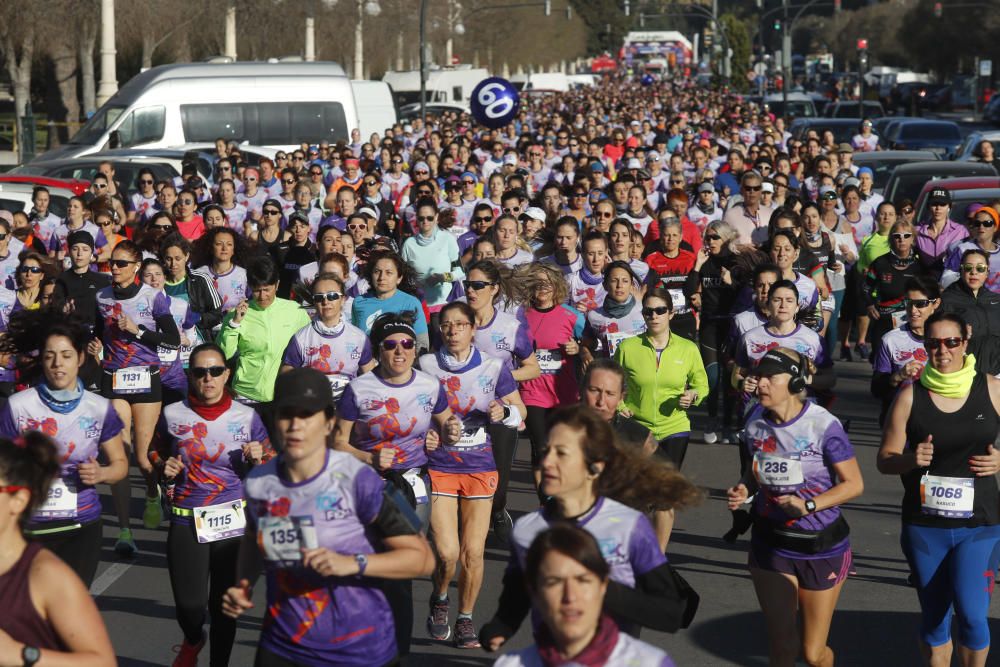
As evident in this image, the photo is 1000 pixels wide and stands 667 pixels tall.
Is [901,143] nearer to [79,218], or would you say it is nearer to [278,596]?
[79,218]

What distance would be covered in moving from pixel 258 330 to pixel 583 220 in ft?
21.3

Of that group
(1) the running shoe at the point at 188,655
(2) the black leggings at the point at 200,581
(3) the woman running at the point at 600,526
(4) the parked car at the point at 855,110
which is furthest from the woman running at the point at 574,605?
(4) the parked car at the point at 855,110

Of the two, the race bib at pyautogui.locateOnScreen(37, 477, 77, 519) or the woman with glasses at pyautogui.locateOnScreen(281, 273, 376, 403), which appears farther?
the woman with glasses at pyautogui.locateOnScreen(281, 273, 376, 403)

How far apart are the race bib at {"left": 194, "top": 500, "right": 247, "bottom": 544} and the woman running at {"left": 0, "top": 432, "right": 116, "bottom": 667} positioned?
2601mm

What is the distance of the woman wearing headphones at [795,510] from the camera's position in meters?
6.25

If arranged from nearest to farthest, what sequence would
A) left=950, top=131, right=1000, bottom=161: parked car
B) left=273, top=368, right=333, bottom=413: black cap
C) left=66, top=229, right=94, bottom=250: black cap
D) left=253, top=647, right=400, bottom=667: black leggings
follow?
left=273, top=368, right=333, bottom=413: black cap < left=253, top=647, right=400, bottom=667: black leggings < left=66, top=229, right=94, bottom=250: black cap < left=950, top=131, right=1000, bottom=161: parked car

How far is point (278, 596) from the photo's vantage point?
5.07 m

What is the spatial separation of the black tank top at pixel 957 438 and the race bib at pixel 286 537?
266 centimetres

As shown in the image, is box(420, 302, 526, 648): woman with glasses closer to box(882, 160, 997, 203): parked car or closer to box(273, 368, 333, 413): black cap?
box(273, 368, 333, 413): black cap

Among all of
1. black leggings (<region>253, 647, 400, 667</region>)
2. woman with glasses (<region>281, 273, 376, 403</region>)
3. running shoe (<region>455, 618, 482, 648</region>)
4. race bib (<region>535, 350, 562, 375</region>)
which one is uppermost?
woman with glasses (<region>281, 273, 376, 403</region>)

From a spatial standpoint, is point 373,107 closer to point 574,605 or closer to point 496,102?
point 496,102

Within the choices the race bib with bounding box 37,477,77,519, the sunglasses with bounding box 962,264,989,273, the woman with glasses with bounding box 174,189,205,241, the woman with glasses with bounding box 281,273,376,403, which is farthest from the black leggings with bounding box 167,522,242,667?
the woman with glasses with bounding box 174,189,205,241

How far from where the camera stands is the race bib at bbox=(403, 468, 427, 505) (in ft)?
23.2

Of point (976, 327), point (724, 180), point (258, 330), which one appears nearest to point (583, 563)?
point (258, 330)
